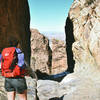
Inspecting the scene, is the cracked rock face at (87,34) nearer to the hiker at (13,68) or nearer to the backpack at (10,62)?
the hiker at (13,68)

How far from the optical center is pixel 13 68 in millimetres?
3654

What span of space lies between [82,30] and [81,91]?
7611mm

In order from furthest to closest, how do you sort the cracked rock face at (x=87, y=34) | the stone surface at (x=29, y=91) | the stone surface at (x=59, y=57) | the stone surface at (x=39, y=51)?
the stone surface at (x=59, y=57), the stone surface at (x=39, y=51), the cracked rock face at (x=87, y=34), the stone surface at (x=29, y=91)

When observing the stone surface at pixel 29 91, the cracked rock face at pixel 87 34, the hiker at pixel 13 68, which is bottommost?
the stone surface at pixel 29 91

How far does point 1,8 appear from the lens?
11.7 metres

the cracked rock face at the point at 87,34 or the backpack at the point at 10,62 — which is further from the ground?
the cracked rock face at the point at 87,34

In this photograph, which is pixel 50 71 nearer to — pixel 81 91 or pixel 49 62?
pixel 49 62

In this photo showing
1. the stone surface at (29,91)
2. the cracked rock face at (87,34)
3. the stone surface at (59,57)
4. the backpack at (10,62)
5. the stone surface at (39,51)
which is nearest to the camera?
the backpack at (10,62)

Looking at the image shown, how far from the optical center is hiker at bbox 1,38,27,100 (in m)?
3.61

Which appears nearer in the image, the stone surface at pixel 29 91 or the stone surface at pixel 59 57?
the stone surface at pixel 29 91

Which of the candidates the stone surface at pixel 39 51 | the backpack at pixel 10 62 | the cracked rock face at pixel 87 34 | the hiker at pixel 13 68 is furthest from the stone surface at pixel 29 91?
the stone surface at pixel 39 51

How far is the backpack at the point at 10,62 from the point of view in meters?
3.60

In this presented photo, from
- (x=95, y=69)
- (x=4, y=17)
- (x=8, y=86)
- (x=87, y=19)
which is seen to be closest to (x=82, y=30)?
(x=87, y=19)

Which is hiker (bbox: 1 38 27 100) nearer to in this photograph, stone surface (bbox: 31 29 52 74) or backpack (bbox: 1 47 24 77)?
backpack (bbox: 1 47 24 77)
